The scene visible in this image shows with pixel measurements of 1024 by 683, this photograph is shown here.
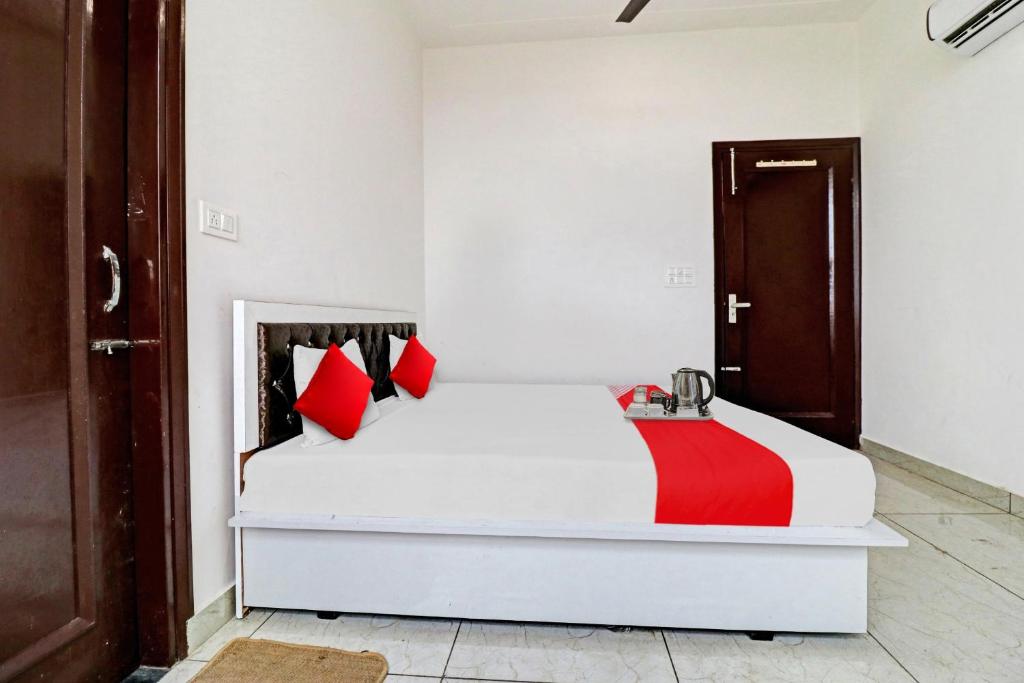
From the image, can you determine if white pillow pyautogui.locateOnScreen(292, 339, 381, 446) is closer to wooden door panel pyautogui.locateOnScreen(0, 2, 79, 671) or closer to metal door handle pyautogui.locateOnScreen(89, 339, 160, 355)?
metal door handle pyautogui.locateOnScreen(89, 339, 160, 355)

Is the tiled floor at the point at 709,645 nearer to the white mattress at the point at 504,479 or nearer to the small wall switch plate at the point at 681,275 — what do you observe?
the white mattress at the point at 504,479

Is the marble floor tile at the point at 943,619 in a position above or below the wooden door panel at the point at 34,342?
below

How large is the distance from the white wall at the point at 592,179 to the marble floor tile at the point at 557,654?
7.83 feet

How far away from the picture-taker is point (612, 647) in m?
1.42

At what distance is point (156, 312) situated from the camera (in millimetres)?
1342

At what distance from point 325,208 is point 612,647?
Answer: 203 centimetres

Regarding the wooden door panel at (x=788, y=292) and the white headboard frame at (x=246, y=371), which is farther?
the wooden door panel at (x=788, y=292)

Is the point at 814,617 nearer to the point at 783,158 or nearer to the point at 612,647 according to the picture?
the point at 612,647

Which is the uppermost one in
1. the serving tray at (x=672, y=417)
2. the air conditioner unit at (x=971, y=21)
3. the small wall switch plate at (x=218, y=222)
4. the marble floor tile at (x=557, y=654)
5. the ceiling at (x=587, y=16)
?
the ceiling at (x=587, y=16)

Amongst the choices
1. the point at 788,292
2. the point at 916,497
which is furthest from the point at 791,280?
the point at 916,497

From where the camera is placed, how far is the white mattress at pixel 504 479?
1388mm

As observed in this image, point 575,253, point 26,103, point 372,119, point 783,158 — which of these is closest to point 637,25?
point 783,158

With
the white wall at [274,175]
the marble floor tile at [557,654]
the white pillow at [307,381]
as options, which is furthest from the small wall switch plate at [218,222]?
the marble floor tile at [557,654]

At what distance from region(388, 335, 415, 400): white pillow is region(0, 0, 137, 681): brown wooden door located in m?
1.34
